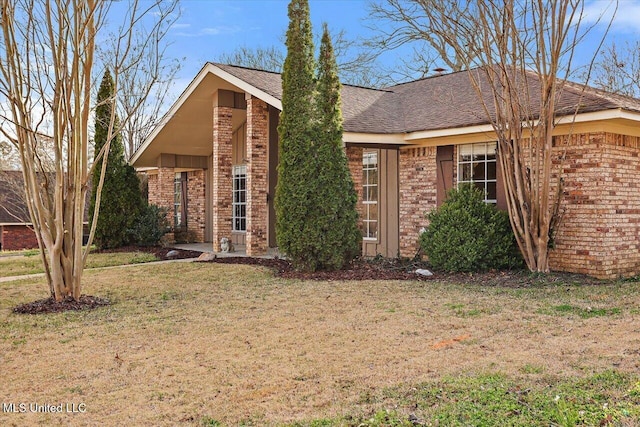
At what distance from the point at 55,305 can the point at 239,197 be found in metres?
9.46

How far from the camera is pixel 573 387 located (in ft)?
12.5

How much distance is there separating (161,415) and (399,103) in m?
11.6

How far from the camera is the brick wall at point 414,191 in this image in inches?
458

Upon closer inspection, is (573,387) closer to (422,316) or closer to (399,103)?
(422,316)

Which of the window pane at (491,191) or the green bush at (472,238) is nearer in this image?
the green bush at (472,238)

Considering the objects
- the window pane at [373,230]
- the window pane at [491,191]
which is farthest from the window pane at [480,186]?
the window pane at [373,230]

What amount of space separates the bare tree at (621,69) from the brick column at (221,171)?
1349cm

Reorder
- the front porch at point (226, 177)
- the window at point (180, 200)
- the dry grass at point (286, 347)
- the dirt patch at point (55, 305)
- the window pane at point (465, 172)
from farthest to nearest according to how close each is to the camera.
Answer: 1. the window at point (180, 200)
2. the front porch at point (226, 177)
3. the window pane at point (465, 172)
4. the dirt patch at point (55, 305)
5. the dry grass at point (286, 347)

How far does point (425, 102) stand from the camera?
43.5 ft

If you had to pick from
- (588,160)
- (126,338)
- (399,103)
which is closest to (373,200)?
(399,103)

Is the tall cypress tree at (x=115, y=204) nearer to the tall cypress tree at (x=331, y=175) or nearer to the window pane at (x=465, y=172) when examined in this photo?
the tall cypress tree at (x=331, y=175)

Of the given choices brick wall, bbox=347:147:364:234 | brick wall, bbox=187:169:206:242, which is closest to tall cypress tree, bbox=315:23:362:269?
brick wall, bbox=347:147:364:234

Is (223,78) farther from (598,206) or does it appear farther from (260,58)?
(260,58)

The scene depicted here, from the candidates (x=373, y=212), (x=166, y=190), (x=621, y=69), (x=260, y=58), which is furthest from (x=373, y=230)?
(x=260, y=58)
